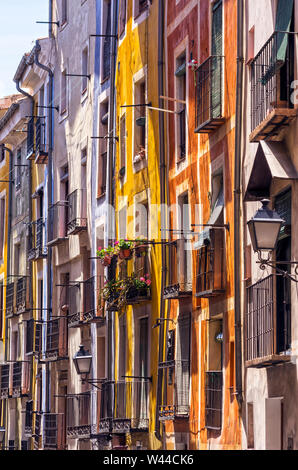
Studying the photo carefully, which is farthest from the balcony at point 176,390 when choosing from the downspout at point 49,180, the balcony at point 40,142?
the balcony at point 40,142

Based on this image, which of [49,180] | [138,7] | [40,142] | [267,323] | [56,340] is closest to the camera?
[267,323]

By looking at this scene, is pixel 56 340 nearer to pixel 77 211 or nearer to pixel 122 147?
pixel 77 211

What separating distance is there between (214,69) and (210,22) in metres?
1.52

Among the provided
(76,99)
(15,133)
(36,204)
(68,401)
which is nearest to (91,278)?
(68,401)

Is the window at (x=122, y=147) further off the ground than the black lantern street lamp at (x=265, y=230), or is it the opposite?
the window at (x=122, y=147)

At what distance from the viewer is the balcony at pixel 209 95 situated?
27562 millimetres

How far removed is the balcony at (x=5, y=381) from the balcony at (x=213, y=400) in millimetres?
23914

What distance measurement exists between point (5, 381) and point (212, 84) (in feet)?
84.8

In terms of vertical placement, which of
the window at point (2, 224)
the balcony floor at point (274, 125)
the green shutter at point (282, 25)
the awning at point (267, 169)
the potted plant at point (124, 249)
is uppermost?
the window at point (2, 224)

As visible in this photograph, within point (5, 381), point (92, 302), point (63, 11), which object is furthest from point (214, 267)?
point (5, 381)

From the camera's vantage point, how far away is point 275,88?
22203 millimetres

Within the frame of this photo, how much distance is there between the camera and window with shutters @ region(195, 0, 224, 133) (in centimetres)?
2759

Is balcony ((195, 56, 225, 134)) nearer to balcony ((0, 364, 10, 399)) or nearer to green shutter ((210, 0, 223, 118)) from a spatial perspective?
green shutter ((210, 0, 223, 118))

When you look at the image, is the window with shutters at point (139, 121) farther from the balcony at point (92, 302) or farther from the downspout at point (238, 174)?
the downspout at point (238, 174)
